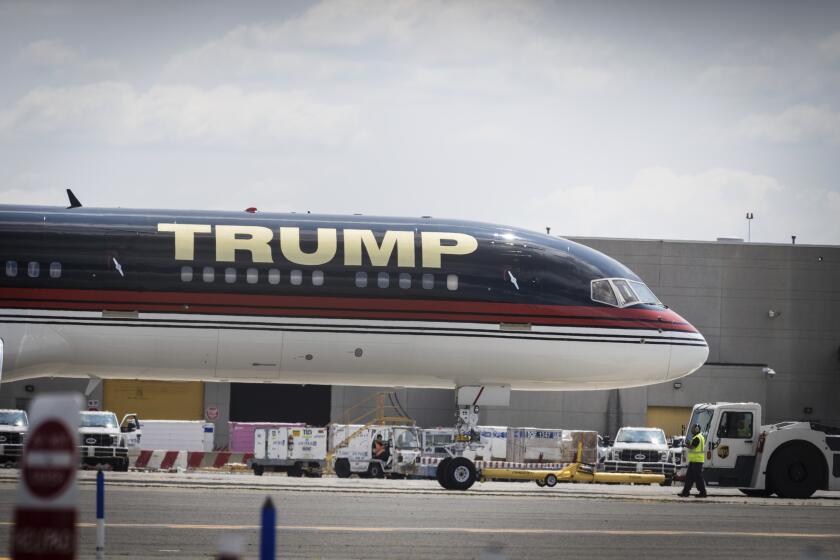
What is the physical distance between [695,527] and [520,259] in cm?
795

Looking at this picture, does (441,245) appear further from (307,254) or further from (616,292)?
(616,292)

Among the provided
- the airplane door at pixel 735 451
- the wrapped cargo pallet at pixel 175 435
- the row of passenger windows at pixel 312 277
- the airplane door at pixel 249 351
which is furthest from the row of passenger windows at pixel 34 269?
the wrapped cargo pallet at pixel 175 435

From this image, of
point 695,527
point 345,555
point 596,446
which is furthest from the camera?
point 596,446

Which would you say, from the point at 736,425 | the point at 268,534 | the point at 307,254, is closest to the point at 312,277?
the point at 307,254

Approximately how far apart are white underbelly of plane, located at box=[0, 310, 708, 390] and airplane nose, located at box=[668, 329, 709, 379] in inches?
0.8

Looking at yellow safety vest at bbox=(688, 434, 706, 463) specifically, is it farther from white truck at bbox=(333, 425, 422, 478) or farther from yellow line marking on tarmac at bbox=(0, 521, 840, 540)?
white truck at bbox=(333, 425, 422, 478)

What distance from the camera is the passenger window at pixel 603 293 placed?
85.0 feet

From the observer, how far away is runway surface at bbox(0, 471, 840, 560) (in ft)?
51.4

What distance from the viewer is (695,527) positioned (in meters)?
19.2

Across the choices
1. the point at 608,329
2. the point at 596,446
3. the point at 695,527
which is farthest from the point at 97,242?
the point at 596,446

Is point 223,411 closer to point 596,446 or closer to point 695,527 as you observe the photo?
point 596,446

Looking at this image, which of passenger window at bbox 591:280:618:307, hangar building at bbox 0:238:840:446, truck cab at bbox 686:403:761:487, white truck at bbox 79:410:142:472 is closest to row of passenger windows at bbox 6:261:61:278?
passenger window at bbox 591:280:618:307

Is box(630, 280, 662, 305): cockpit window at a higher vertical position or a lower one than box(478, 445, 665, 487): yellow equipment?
higher

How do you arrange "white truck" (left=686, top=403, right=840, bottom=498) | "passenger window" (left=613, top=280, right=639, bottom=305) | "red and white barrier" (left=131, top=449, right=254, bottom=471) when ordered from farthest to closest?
"red and white barrier" (left=131, top=449, right=254, bottom=471), "white truck" (left=686, top=403, right=840, bottom=498), "passenger window" (left=613, top=280, right=639, bottom=305)
